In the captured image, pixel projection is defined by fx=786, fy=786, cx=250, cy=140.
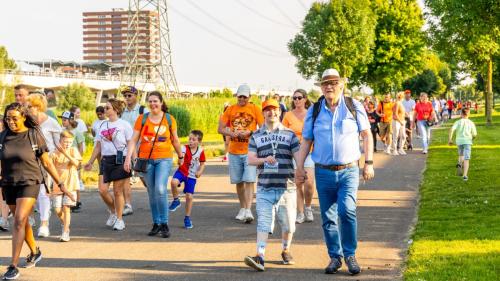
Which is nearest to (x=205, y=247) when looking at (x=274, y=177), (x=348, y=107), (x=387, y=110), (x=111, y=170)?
(x=274, y=177)

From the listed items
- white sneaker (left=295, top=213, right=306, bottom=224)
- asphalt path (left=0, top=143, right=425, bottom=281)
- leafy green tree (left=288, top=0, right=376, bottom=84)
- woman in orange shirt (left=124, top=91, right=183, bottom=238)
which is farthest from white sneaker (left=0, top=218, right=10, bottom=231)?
leafy green tree (left=288, top=0, right=376, bottom=84)

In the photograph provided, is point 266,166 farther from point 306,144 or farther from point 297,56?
point 297,56

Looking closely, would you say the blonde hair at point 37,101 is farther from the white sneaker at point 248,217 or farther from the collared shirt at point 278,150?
the collared shirt at point 278,150

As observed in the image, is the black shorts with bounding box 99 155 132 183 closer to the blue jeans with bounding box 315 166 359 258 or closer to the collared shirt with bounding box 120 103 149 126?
the collared shirt with bounding box 120 103 149 126

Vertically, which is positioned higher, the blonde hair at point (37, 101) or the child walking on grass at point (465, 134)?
the blonde hair at point (37, 101)

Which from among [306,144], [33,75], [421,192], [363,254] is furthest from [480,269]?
[33,75]

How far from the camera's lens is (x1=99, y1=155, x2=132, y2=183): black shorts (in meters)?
10.7

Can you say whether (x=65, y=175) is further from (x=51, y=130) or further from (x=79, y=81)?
(x=79, y=81)

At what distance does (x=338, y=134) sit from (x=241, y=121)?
3.61 meters

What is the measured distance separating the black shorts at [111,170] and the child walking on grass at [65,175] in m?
0.38

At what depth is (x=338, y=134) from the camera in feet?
24.6

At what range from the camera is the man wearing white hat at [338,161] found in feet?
24.5

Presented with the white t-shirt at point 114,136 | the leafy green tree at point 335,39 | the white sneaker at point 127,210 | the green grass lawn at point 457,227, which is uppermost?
the leafy green tree at point 335,39

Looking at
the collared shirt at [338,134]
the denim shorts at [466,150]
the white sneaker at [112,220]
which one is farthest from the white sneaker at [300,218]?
the denim shorts at [466,150]
